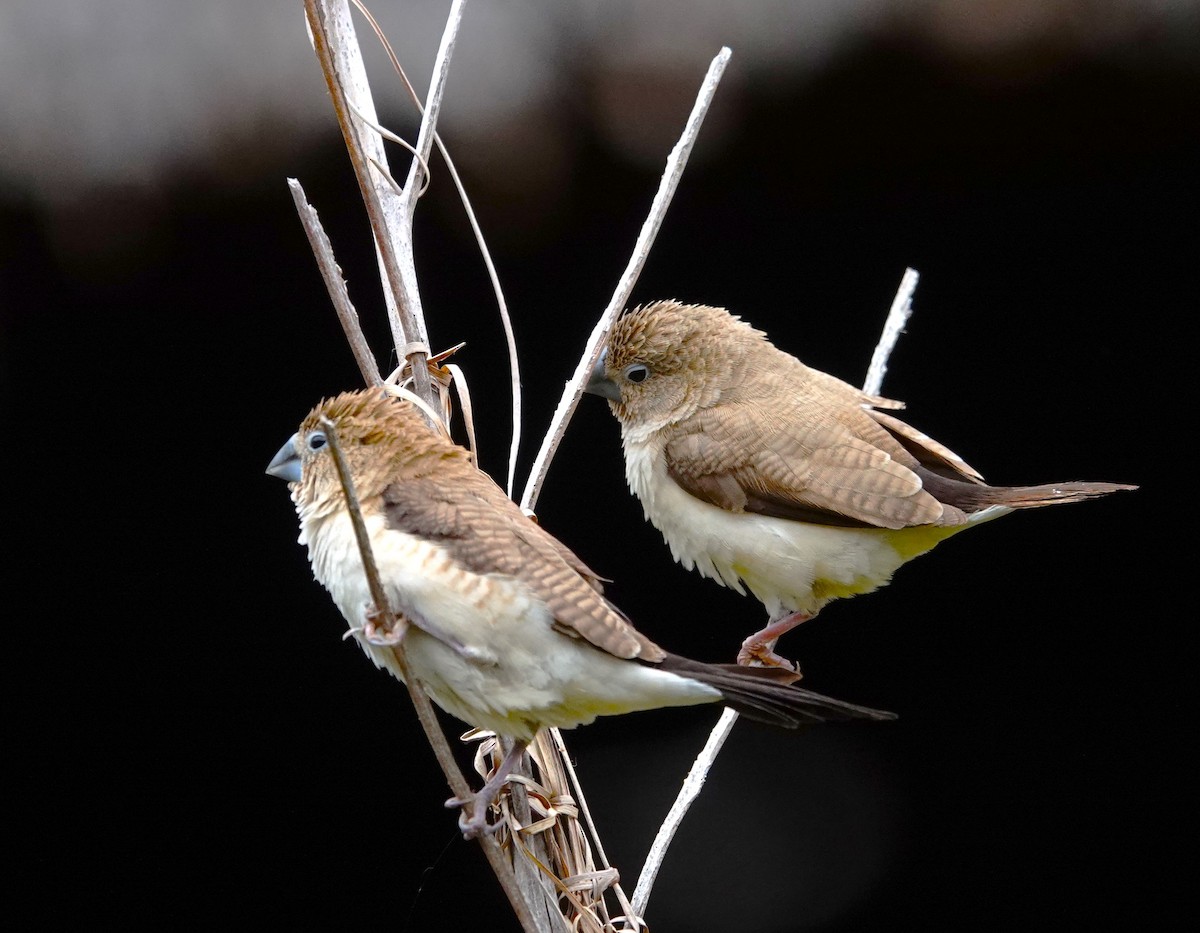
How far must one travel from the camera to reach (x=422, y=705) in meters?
1.16

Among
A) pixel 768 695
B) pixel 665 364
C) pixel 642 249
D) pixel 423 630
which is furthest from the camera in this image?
pixel 665 364

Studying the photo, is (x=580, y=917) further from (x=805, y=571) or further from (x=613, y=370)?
(x=613, y=370)

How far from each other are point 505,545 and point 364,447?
0.22 m

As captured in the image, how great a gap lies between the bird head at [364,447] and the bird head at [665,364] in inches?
19.1

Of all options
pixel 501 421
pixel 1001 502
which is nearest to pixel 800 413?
pixel 1001 502

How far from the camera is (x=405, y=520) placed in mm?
1300

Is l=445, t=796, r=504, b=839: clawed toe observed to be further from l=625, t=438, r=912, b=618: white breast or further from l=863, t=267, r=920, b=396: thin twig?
l=863, t=267, r=920, b=396: thin twig

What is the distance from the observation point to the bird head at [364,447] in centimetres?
137

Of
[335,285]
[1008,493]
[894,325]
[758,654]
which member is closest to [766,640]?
[758,654]

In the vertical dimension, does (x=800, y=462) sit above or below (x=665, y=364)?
below

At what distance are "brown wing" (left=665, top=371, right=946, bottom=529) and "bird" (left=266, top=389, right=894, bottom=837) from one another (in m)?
0.45

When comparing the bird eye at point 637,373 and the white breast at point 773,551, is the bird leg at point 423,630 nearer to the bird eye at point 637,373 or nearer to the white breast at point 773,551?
the white breast at point 773,551

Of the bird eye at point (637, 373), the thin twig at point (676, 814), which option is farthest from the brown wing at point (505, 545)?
the bird eye at point (637, 373)

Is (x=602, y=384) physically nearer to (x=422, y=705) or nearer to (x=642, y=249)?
(x=642, y=249)
